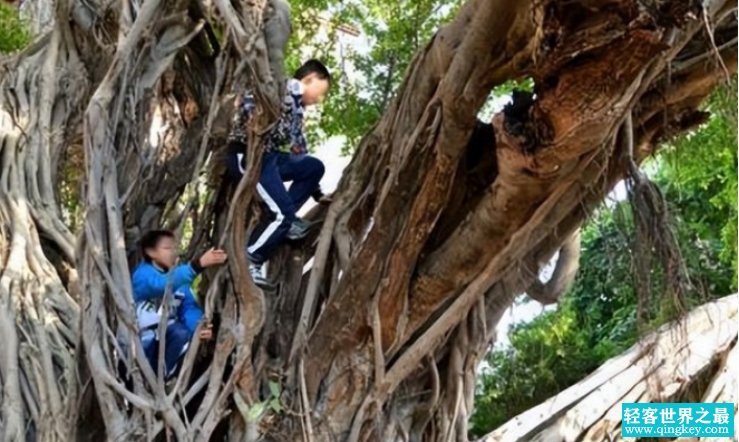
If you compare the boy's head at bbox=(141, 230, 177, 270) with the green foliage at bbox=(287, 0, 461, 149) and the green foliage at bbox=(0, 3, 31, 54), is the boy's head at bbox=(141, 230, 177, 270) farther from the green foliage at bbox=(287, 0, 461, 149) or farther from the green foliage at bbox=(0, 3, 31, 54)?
the green foliage at bbox=(0, 3, 31, 54)

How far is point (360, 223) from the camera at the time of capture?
8.04ft

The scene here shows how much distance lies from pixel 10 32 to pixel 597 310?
283 cm

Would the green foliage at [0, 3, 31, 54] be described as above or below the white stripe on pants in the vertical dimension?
above

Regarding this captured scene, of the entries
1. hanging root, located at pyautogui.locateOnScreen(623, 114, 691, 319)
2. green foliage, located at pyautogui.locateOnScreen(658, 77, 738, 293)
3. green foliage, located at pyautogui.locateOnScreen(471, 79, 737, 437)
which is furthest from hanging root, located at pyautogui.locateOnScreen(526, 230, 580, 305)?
green foliage, located at pyautogui.locateOnScreen(471, 79, 737, 437)

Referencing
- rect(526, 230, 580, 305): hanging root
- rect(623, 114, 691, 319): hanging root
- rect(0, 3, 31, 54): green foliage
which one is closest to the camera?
rect(623, 114, 691, 319): hanging root

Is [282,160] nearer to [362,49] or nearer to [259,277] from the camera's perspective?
[259,277]

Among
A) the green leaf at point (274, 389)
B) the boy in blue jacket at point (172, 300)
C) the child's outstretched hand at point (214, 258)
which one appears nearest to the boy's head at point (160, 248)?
the boy in blue jacket at point (172, 300)

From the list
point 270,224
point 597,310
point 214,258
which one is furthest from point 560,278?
point 597,310

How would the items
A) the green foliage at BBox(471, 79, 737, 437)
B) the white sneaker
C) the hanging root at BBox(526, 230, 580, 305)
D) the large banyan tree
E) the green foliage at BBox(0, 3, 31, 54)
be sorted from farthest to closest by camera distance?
the green foliage at BBox(0, 3, 31, 54), the green foliage at BBox(471, 79, 737, 437), the hanging root at BBox(526, 230, 580, 305), the white sneaker, the large banyan tree

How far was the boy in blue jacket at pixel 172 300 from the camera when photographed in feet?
7.98

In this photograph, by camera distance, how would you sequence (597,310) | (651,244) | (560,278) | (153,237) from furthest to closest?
(597,310)
(560,278)
(153,237)
(651,244)

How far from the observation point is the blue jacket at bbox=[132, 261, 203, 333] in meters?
2.43

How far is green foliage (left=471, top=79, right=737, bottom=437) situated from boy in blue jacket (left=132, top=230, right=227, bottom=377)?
55.7 inches

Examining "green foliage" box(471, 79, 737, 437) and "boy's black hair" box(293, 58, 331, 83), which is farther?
"green foliage" box(471, 79, 737, 437)
